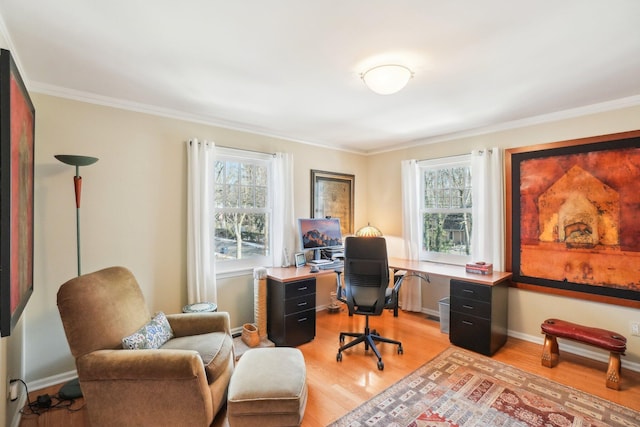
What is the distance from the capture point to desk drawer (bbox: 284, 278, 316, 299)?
317 centimetres

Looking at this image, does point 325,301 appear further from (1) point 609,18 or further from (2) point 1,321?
(1) point 609,18

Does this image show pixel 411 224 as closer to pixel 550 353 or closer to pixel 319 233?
pixel 319 233

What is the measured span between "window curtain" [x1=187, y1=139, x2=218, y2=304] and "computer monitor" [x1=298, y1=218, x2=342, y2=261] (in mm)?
1168

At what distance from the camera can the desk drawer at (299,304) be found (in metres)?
3.16

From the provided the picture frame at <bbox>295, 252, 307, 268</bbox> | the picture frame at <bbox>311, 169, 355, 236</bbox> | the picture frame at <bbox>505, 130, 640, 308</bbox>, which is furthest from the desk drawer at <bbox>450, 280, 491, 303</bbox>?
the picture frame at <bbox>311, 169, 355, 236</bbox>

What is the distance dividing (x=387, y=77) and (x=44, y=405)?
11.3 feet

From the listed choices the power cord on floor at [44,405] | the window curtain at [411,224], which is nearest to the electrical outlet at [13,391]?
the power cord on floor at [44,405]

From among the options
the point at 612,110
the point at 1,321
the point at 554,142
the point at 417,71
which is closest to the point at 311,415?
the point at 1,321

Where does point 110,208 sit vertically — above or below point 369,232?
above

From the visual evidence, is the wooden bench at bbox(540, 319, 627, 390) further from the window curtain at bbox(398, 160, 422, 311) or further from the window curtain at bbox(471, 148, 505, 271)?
the window curtain at bbox(398, 160, 422, 311)

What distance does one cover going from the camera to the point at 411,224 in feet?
14.0

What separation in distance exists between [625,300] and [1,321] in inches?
174

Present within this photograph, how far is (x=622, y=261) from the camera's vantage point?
277 cm

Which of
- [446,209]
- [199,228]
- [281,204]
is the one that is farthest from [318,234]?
[446,209]
